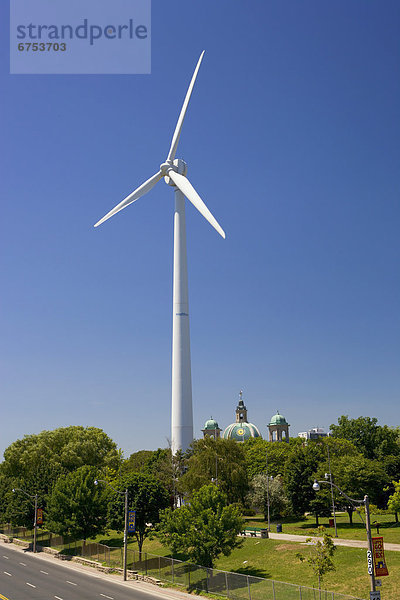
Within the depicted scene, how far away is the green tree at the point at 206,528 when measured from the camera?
48.0 m

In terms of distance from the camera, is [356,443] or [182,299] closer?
[182,299]

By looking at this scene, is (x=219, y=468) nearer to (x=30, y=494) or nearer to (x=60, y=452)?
(x=30, y=494)

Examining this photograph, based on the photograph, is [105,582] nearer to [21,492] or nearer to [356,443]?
[21,492]

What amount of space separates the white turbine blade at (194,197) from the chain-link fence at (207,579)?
124 ft

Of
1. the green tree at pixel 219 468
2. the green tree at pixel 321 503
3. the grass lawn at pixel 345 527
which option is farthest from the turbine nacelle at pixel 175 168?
the grass lawn at pixel 345 527

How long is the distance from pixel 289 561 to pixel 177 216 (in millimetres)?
57964

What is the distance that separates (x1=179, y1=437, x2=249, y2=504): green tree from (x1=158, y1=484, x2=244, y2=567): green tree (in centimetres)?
1703

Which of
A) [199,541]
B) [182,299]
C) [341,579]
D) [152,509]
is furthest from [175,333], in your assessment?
[341,579]

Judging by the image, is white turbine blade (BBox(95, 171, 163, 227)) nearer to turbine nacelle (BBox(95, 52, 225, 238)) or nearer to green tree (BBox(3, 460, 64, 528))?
turbine nacelle (BBox(95, 52, 225, 238))

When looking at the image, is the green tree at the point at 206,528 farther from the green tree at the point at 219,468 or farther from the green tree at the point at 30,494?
the green tree at the point at 30,494

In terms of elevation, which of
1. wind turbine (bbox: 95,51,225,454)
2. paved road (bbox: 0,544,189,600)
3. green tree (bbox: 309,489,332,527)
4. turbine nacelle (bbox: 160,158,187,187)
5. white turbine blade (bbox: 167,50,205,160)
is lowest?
paved road (bbox: 0,544,189,600)

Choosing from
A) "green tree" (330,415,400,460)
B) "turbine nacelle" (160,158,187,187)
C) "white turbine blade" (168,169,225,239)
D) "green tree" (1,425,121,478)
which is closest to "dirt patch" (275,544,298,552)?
"white turbine blade" (168,169,225,239)

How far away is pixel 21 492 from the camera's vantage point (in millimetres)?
82312

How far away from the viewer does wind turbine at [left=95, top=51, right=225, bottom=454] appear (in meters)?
84.8
